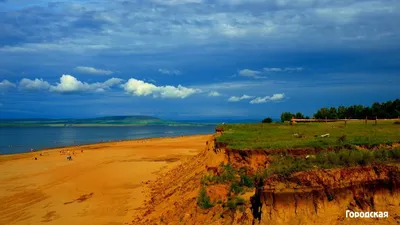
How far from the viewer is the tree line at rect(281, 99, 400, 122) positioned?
45.0 metres

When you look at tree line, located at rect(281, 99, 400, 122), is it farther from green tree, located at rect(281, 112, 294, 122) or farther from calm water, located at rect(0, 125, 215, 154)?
calm water, located at rect(0, 125, 215, 154)

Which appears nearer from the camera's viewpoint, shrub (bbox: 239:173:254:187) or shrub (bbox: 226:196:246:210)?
shrub (bbox: 226:196:246:210)

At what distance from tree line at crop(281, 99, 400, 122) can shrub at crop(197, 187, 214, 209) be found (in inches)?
1459

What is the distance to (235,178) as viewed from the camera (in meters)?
14.6

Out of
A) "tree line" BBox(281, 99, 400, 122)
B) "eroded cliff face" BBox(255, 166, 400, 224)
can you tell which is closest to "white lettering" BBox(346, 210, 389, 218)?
"eroded cliff face" BBox(255, 166, 400, 224)

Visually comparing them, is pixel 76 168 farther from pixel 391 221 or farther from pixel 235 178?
pixel 391 221

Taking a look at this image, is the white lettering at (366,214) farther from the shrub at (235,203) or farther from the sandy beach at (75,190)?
the sandy beach at (75,190)

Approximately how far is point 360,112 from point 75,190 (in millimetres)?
38864

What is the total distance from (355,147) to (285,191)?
5.66 metres

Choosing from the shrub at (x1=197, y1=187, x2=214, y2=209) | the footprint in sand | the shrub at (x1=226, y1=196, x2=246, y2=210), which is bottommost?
the footprint in sand

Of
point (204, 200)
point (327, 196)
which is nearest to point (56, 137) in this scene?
point (204, 200)

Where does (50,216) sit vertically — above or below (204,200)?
below

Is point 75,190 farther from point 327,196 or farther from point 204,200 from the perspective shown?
point 327,196

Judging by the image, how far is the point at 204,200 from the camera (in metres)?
13.5
